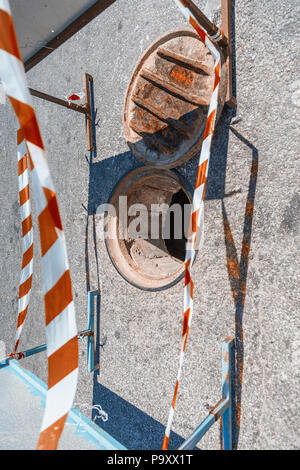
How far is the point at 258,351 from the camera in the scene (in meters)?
2.04

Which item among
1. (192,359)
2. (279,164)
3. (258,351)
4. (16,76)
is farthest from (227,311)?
(16,76)

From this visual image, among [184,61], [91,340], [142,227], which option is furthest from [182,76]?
[91,340]

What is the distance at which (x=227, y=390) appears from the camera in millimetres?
2086

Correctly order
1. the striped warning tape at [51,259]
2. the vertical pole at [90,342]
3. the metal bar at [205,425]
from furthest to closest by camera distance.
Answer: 1. the vertical pole at [90,342]
2. the metal bar at [205,425]
3. the striped warning tape at [51,259]

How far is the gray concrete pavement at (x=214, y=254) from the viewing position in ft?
6.42

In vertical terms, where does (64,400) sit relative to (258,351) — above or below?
above

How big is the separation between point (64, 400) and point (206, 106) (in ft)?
6.69

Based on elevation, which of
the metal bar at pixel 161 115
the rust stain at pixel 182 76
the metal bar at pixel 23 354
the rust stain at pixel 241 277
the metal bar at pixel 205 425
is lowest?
the metal bar at pixel 205 425

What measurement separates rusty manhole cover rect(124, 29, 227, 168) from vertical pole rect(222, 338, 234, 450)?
A: 1.42 metres

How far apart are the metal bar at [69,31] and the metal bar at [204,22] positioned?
1.69 m

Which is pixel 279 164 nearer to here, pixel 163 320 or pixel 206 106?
pixel 206 106

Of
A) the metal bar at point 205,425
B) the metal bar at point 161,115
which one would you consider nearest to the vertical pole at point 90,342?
the metal bar at point 205,425

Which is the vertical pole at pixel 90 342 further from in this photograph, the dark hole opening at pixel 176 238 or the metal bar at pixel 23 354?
the dark hole opening at pixel 176 238

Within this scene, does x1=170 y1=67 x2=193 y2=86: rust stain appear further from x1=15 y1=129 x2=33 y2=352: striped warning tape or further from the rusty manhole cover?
x1=15 y1=129 x2=33 y2=352: striped warning tape
